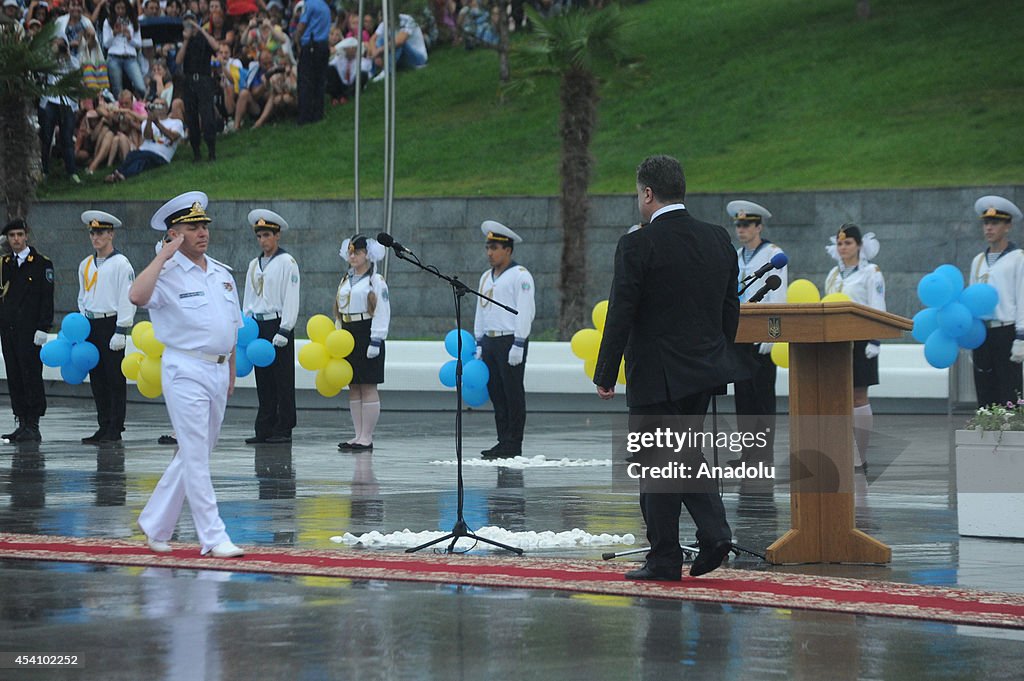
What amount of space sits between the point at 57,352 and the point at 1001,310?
9.08 meters

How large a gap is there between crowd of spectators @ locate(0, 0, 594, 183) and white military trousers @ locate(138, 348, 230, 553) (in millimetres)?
20910

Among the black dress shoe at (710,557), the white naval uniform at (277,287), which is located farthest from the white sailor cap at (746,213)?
the black dress shoe at (710,557)

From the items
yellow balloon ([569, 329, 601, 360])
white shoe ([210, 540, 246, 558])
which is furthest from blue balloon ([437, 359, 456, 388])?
white shoe ([210, 540, 246, 558])

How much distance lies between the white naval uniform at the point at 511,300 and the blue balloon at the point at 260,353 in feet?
7.33

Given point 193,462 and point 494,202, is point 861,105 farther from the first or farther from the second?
point 193,462

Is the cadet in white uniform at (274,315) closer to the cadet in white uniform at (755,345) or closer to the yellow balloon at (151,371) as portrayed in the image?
the yellow balloon at (151,371)

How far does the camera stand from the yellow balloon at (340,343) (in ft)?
54.2

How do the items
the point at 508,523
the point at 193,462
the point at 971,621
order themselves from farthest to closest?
the point at 508,523 → the point at 193,462 → the point at 971,621

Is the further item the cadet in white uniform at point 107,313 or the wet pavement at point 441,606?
the cadet in white uniform at point 107,313

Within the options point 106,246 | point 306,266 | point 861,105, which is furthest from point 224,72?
point 106,246

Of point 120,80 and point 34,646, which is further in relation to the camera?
point 120,80

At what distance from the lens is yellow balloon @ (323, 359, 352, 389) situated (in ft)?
54.7

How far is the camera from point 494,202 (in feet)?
89.5

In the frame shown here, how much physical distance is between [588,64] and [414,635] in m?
19.2
